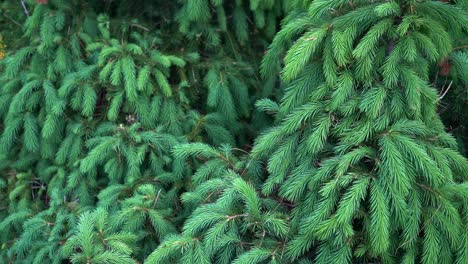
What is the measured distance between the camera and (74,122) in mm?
3510

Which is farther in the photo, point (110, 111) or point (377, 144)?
point (110, 111)

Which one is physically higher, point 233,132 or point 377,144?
point 377,144

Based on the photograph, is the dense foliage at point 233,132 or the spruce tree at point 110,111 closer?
the dense foliage at point 233,132

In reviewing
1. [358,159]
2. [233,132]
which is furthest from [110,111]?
[358,159]

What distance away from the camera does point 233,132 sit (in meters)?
3.62

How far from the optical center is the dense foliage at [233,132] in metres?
2.25

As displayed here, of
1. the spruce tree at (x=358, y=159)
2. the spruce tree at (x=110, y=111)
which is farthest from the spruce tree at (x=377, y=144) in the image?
the spruce tree at (x=110, y=111)

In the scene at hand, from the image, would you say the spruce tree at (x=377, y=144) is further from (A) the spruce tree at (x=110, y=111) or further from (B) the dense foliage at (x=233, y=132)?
(A) the spruce tree at (x=110, y=111)

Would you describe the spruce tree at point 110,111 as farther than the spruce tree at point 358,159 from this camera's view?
Yes

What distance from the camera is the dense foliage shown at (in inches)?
88.7

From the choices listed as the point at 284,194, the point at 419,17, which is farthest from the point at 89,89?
the point at 419,17

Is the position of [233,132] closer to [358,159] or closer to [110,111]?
[110,111]

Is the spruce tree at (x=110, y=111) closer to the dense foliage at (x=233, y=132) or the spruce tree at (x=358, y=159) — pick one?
the dense foliage at (x=233, y=132)

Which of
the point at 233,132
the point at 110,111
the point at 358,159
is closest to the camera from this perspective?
the point at 358,159
